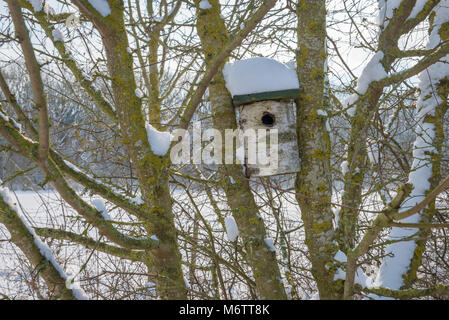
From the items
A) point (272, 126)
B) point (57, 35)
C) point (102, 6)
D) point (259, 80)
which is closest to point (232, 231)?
point (272, 126)

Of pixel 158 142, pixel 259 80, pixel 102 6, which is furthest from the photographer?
pixel 259 80

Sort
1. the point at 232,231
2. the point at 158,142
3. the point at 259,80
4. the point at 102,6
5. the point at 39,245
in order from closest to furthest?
the point at 39,245 < the point at 102,6 < the point at 158,142 < the point at 259,80 < the point at 232,231

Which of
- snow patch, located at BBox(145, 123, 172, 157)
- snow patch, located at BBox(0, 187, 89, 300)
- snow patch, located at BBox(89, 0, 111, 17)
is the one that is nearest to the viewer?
snow patch, located at BBox(0, 187, 89, 300)

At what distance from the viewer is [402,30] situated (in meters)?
2.26

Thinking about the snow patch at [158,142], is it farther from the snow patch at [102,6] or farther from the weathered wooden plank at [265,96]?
the snow patch at [102,6]

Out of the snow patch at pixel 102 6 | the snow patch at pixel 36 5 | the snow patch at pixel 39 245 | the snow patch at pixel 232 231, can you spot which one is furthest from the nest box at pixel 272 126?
the snow patch at pixel 36 5

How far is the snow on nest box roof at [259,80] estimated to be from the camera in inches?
86.6

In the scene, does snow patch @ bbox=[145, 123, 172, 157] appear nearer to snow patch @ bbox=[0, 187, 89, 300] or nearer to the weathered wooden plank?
the weathered wooden plank

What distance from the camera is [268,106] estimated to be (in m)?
2.33

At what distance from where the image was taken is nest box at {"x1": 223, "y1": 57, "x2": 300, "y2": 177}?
2.20 meters

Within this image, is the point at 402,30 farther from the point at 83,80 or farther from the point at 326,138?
the point at 83,80

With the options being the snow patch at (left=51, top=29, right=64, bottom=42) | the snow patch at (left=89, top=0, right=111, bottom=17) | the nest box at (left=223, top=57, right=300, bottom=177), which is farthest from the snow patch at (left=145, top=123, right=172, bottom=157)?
the snow patch at (left=51, top=29, right=64, bottom=42)

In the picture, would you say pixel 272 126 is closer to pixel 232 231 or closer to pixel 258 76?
pixel 258 76

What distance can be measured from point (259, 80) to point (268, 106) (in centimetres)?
18
